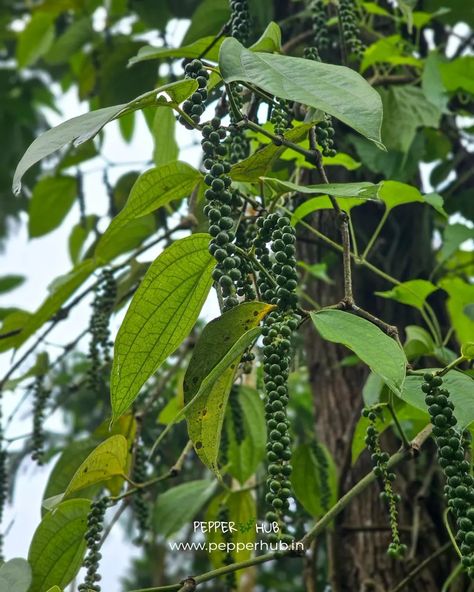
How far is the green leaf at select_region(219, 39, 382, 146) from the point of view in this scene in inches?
18.6

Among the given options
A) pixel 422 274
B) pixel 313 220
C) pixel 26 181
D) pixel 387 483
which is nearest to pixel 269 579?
pixel 26 181

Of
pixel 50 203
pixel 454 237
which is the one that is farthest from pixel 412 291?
pixel 50 203

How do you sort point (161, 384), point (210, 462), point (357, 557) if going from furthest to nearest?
point (161, 384) < point (357, 557) < point (210, 462)

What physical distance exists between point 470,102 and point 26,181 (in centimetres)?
98

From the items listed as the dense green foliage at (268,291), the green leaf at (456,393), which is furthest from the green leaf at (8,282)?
the green leaf at (456,393)

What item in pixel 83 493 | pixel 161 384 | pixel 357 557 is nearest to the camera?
pixel 83 493

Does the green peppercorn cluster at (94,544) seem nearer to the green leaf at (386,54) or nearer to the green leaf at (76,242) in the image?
the green leaf at (386,54)

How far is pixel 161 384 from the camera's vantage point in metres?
1.16

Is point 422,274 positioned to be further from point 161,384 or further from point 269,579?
point 269,579

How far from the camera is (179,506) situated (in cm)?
116

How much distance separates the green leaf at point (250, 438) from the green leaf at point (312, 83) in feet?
2.15

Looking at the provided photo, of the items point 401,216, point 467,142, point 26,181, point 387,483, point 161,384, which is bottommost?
point 387,483

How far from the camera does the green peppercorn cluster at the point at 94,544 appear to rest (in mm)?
666

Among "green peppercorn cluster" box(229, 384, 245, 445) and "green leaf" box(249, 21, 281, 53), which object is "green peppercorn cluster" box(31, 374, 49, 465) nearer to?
"green peppercorn cluster" box(229, 384, 245, 445)
